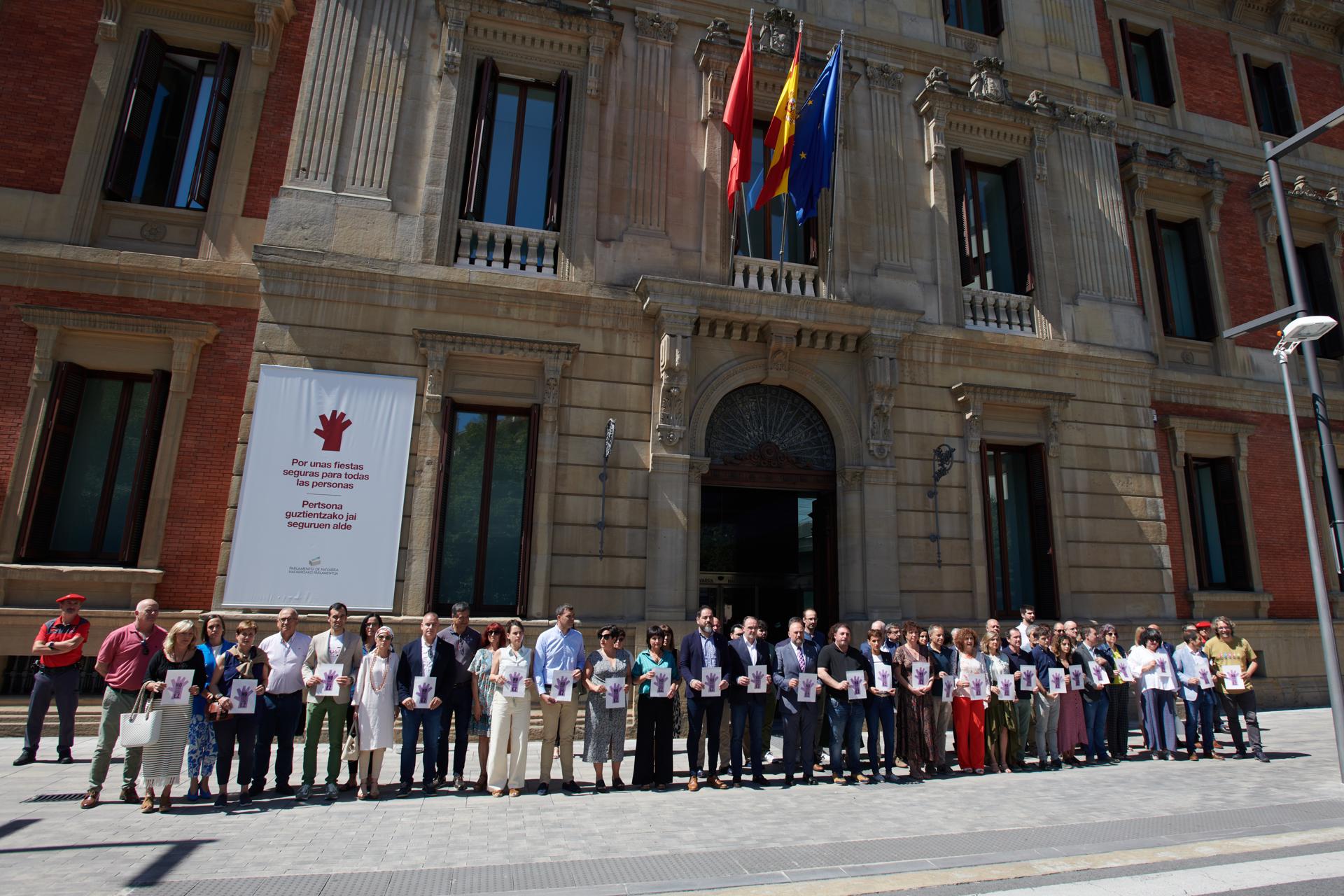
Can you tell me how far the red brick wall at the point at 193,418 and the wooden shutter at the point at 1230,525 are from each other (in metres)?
19.0

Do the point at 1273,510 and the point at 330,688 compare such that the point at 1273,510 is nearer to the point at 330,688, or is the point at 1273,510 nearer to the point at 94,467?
the point at 330,688

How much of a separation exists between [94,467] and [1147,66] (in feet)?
78.2

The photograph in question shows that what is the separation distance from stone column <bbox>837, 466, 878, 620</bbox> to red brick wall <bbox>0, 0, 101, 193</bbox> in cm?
1344

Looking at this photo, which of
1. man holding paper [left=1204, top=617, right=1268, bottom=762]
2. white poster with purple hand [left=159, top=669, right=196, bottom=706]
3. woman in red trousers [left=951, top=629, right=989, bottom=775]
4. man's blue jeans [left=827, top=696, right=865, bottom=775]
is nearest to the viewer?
white poster with purple hand [left=159, top=669, right=196, bottom=706]

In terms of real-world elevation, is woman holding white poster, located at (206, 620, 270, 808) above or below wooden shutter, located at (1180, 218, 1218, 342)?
below

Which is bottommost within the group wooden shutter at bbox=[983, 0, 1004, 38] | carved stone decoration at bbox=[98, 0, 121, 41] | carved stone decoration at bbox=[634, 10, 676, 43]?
carved stone decoration at bbox=[98, 0, 121, 41]

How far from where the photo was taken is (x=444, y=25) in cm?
1302

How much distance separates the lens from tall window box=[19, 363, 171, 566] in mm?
10695

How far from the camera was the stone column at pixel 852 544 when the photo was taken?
12.5 m

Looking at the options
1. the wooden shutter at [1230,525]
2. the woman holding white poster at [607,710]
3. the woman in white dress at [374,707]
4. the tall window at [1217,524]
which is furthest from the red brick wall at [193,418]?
the wooden shutter at [1230,525]

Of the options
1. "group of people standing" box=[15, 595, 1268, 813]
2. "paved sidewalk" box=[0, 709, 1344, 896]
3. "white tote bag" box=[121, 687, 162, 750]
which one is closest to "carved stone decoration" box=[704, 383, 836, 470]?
"group of people standing" box=[15, 595, 1268, 813]

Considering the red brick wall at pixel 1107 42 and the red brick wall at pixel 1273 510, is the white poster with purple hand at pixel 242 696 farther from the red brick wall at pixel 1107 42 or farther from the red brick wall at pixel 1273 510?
the red brick wall at pixel 1107 42

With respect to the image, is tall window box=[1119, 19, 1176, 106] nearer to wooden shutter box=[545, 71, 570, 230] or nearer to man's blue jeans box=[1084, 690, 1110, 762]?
wooden shutter box=[545, 71, 570, 230]

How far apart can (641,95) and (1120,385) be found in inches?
430
